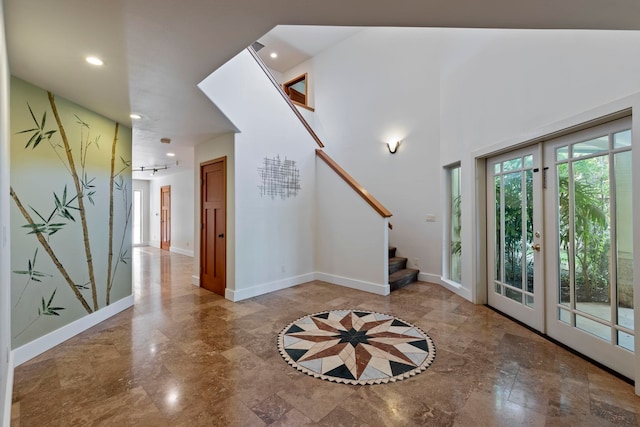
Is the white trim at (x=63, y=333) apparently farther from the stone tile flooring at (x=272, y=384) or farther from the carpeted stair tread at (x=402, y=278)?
the carpeted stair tread at (x=402, y=278)

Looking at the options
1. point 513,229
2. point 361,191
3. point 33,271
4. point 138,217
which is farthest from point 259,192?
point 138,217

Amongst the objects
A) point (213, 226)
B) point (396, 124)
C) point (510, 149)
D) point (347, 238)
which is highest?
point (396, 124)

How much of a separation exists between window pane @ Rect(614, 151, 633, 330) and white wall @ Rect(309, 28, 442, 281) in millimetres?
→ 2602

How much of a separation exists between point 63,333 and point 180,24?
3.14 metres

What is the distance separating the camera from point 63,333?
280cm

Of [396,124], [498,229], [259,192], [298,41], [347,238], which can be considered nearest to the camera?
[498,229]

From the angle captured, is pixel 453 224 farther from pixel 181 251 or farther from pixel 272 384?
pixel 181 251

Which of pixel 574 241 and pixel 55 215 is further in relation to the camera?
pixel 55 215

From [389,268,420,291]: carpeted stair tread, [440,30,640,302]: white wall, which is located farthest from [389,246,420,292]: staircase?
[440,30,640,302]: white wall

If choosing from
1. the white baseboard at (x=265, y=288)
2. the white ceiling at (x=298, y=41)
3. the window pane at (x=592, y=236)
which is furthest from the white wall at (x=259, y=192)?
the window pane at (x=592, y=236)

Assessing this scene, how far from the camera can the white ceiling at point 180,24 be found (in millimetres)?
1508

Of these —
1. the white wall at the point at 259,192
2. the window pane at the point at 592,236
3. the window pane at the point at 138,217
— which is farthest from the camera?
the window pane at the point at 138,217

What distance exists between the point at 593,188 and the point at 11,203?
5074 mm

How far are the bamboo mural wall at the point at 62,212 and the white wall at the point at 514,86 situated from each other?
4776 mm
